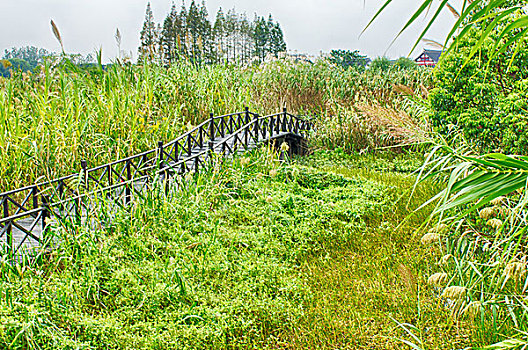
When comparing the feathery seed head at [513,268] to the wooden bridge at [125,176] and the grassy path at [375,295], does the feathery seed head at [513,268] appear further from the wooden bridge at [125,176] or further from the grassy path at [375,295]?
the wooden bridge at [125,176]

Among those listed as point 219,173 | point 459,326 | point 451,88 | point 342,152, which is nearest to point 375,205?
point 451,88

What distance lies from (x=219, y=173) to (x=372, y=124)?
18.9 ft

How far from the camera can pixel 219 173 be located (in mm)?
5758

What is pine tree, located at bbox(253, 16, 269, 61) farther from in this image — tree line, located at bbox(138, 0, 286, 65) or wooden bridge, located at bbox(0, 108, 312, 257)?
wooden bridge, located at bbox(0, 108, 312, 257)

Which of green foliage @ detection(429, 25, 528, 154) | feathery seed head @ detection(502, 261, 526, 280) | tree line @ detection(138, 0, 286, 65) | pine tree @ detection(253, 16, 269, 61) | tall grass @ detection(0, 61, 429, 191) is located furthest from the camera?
pine tree @ detection(253, 16, 269, 61)

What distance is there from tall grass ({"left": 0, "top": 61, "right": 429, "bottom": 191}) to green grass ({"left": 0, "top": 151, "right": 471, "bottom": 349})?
195cm

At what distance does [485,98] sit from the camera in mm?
4660

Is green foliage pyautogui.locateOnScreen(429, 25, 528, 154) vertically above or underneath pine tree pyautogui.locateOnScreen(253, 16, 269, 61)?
underneath

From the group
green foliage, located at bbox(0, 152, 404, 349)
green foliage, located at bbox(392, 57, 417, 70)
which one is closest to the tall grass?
green foliage, located at bbox(392, 57, 417, 70)

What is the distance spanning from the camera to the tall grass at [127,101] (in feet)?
18.5

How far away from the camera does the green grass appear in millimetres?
2822

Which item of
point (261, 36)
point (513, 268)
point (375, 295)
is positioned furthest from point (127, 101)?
point (261, 36)

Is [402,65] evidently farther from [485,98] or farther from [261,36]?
[485,98]

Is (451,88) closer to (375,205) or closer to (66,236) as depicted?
(375,205)
